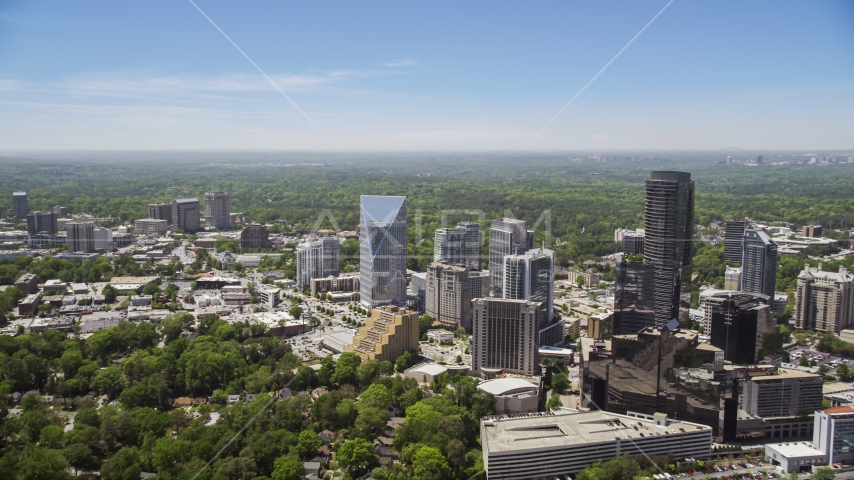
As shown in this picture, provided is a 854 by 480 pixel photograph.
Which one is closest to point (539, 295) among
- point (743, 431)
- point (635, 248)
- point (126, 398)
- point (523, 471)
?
point (635, 248)

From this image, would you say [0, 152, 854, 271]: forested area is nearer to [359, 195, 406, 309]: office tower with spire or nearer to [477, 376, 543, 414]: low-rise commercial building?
[359, 195, 406, 309]: office tower with spire

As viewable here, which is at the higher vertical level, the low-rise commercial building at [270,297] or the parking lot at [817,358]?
the low-rise commercial building at [270,297]

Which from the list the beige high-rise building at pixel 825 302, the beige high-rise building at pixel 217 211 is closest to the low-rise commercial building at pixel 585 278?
the beige high-rise building at pixel 825 302

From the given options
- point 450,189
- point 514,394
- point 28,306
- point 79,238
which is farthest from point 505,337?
point 450,189

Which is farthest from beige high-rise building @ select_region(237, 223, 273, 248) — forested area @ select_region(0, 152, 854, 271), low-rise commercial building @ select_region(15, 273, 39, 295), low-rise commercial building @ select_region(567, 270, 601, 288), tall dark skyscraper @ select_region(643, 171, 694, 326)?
tall dark skyscraper @ select_region(643, 171, 694, 326)

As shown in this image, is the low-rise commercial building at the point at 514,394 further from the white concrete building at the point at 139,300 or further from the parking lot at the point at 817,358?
the white concrete building at the point at 139,300

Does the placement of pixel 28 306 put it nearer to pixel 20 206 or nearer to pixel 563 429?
pixel 20 206
